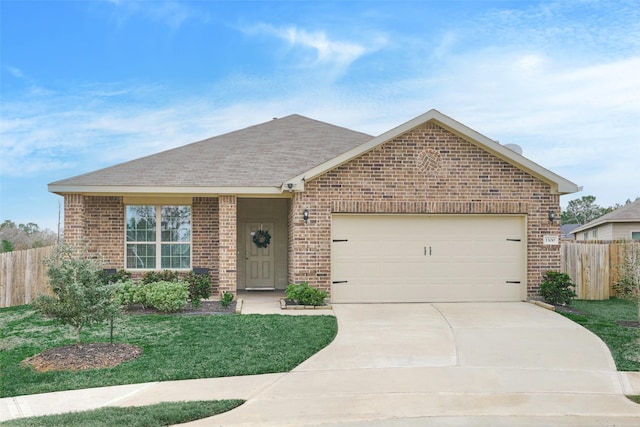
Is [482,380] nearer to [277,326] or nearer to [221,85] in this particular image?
[277,326]

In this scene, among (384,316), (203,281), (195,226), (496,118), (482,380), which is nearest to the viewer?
(482,380)

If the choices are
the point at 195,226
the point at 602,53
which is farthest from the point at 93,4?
the point at 602,53

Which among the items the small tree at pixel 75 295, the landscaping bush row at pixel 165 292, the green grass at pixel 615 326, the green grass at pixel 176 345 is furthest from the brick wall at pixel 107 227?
the green grass at pixel 615 326

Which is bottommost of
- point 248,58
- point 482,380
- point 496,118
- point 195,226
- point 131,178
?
point 482,380

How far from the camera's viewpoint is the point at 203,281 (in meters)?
14.1

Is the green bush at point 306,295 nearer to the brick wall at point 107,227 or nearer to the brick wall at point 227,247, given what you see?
the brick wall at point 227,247

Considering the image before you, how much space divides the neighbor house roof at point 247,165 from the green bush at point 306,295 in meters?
2.30

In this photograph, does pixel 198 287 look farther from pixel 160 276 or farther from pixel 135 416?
pixel 135 416

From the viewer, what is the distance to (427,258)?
14305mm

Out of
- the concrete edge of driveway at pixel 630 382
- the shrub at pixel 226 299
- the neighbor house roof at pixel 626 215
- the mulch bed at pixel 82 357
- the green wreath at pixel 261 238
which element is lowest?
the concrete edge of driveway at pixel 630 382

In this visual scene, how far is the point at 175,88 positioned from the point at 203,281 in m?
6.16

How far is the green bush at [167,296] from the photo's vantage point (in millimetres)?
12906

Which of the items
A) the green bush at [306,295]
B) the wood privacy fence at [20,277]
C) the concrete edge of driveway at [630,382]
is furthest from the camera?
the wood privacy fence at [20,277]

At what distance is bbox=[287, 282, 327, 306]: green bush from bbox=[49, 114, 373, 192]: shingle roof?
2768 millimetres
